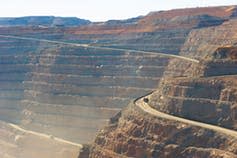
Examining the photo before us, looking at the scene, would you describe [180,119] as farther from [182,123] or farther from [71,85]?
[71,85]

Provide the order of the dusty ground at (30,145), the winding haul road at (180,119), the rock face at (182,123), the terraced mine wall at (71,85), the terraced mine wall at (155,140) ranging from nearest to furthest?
the terraced mine wall at (155,140) < the rock face at (182,123) < the winding haul road at (180,119) < the dusty ground at (30,145) < the terraced mine wall at (71,85)

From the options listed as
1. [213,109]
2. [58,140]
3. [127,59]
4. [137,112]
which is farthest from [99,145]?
[127,59]

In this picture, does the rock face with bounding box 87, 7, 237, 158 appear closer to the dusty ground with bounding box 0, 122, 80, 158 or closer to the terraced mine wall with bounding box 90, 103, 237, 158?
the terraced mine wall with bounding box 90, 103, 237, 158

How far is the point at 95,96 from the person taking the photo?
12256 centimetres

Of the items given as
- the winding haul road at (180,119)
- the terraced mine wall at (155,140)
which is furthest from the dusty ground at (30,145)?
the terraced mine wall at (155,140)

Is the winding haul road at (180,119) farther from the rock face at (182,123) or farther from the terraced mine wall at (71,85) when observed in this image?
the terraced mine wall at (71,85)

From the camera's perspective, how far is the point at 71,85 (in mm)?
128500

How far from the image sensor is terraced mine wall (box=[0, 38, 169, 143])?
4626 inches

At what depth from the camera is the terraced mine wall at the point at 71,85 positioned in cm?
11750

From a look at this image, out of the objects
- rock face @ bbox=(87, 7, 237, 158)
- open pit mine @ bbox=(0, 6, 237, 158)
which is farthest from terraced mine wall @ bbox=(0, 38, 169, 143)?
rock face @ bbox=(87, 7, 237, 158)

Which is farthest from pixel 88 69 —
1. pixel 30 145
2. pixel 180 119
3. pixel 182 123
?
pixel 182 123

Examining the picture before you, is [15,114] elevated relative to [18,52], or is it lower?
lower

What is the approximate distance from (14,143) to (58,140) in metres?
10.9

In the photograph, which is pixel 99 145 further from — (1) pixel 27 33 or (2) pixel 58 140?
(1) pixel 27 33
